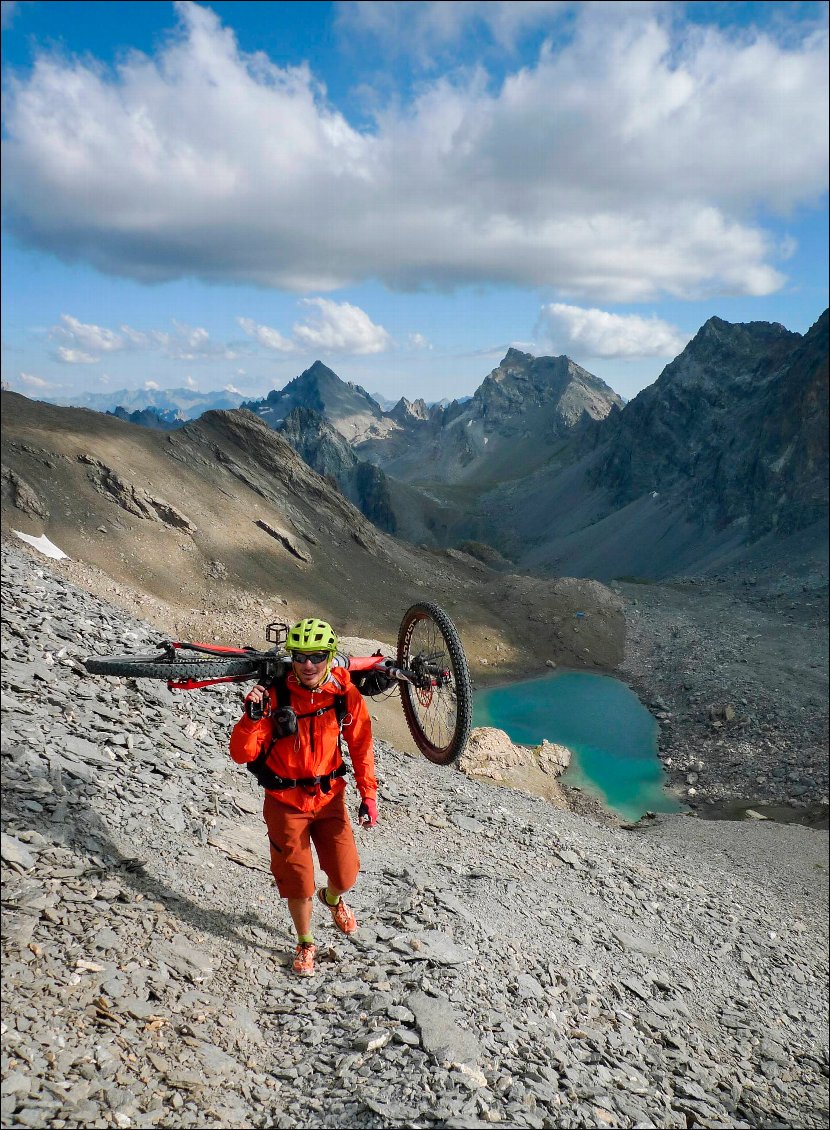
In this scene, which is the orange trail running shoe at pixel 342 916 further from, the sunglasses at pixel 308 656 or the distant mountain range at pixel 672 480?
the distant mountain range at pixel 672 480

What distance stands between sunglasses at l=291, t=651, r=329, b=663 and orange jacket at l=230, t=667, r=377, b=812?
71 centimetres

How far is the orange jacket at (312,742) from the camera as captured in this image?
21.6ft

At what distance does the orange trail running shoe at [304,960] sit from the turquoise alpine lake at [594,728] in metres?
25.2

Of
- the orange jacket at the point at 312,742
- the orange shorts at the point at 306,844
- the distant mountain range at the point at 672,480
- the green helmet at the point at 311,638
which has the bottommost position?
the orange shorts at the point at 306,844

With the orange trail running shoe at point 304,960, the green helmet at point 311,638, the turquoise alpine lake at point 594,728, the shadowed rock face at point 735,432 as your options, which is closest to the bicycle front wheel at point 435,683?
the green helmet at point 311,638

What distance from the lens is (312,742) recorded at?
7.10 metres

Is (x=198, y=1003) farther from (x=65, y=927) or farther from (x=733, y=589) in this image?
(x=733, y=589)

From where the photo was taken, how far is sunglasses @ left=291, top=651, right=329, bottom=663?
5.60m

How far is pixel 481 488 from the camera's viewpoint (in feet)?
580

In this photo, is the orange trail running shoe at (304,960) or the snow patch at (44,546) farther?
the snow patch at (44,546)

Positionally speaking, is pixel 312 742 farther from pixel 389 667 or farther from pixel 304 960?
pixel 304 960

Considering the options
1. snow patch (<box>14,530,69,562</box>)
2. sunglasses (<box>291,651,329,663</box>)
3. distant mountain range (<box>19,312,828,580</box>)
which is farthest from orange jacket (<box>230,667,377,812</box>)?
distant mountain range (<box>19,312,828,580</box>)

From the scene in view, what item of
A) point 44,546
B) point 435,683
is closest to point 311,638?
point 435,683

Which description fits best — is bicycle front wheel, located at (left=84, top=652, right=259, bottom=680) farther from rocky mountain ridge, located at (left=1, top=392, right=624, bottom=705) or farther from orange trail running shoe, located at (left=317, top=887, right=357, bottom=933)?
orange trail running shoe, located at (left=317, top=887, right=357, bottom=933)
